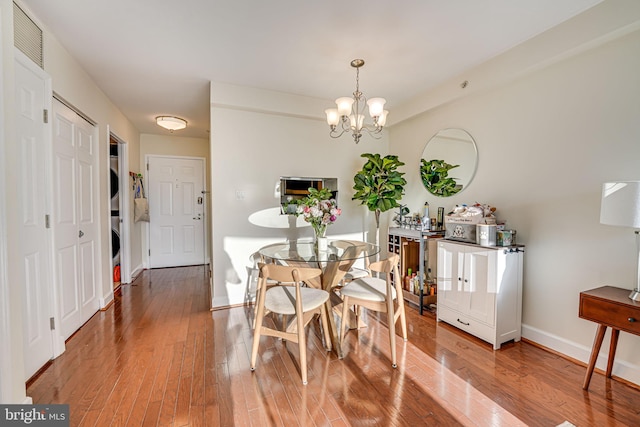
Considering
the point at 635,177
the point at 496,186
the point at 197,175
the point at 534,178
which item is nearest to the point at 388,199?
the point at 496,186

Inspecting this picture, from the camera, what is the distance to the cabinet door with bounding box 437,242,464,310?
8.50ft

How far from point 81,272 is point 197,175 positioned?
9.81ft

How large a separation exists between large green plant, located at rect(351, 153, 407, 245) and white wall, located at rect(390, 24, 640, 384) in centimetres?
91

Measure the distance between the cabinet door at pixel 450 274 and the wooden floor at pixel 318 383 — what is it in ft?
0.93

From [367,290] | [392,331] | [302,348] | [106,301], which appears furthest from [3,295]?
[392,331]

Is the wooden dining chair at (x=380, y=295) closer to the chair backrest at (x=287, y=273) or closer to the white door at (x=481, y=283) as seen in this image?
the chair backrest at (x=287, y=273)

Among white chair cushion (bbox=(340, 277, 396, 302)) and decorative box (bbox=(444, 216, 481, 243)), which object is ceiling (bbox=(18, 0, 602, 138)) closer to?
decorative box (bbox=(444, 216, 481, 243))

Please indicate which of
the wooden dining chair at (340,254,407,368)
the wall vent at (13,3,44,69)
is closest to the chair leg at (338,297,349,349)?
the wooden dining chair at (340,254,407,368)

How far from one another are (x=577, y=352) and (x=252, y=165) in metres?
3.50

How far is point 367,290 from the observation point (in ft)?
7.27

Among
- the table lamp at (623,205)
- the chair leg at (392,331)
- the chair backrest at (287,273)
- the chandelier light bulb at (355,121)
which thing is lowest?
the chair leg at (392,331)

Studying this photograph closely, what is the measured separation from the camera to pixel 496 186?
2666 millimetres

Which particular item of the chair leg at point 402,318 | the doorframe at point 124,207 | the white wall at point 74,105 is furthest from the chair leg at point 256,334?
the doorframe at point 124,207

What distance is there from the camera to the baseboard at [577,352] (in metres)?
1.82
